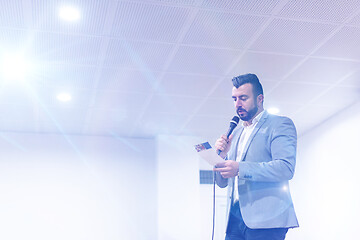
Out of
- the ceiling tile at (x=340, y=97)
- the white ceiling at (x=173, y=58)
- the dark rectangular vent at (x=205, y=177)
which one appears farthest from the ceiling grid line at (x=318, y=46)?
the dark rectangular vent at (x=205, y=177)

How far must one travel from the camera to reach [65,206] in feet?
22.6

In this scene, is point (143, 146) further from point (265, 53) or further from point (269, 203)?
point (269, 203)

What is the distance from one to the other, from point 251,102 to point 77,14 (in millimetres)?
2405

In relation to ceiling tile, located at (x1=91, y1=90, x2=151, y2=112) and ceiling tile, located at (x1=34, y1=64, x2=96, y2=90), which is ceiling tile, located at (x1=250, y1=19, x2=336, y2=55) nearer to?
ceiling tile, located at (x1=91, y1=90, x2=151, y2=112)

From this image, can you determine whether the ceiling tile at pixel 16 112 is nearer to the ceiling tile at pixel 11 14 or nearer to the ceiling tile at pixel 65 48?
the ceiling tile at pixel 65 48

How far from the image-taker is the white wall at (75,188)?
6.76m

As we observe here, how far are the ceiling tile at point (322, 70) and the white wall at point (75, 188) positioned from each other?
3.13 m

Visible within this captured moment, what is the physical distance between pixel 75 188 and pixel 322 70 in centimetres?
406

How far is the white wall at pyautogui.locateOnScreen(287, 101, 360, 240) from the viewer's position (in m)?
6.07

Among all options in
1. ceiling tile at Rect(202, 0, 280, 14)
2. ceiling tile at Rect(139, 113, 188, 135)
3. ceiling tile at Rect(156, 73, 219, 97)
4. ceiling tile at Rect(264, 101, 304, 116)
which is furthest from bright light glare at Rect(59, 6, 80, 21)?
ceiling tile at Rect(264, 101, 304, 116)

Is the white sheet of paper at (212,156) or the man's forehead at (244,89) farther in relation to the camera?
the man's forehead at (244,89)

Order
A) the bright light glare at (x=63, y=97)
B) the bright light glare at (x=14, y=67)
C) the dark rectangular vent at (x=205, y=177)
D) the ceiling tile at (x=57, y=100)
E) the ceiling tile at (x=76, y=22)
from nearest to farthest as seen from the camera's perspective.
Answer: the ceiling tile at (x=76, y=22) → the bright light glare at (x=14, y=67) → the ceiling tile at (x=57, y=100) → the bright light glare at (x=63, y=97) → the dark rectangular vent at (x=205, y=177)

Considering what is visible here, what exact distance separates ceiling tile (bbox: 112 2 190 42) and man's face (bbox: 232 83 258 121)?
2.02m

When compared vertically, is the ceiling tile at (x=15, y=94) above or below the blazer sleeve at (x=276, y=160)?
above
